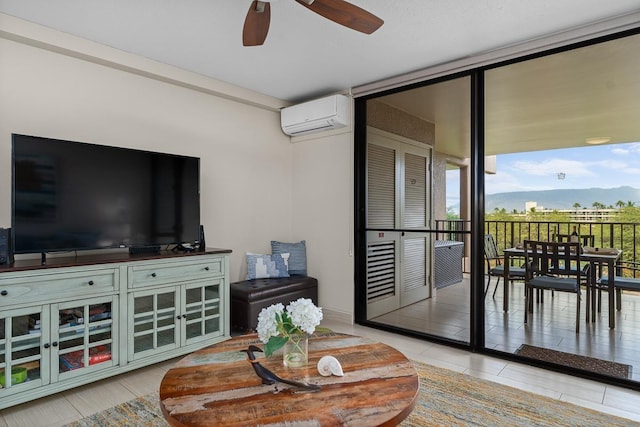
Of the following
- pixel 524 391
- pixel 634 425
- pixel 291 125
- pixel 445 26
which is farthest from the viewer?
pixel 291 125

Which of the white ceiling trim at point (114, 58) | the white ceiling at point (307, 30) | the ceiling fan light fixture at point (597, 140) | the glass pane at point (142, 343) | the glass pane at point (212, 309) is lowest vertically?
the glass pane at point (142, 343)

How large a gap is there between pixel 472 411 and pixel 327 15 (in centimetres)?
241

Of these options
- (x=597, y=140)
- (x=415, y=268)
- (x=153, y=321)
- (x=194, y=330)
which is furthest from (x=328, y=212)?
(x=597, y=140)

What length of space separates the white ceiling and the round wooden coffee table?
2.15 meters

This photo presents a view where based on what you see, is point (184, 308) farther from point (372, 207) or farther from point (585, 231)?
point (585, 231)

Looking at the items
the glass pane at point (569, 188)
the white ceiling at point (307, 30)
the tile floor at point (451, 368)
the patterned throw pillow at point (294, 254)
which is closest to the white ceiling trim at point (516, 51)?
the white ceiling at point (307, 30)

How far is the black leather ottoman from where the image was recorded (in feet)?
11.4

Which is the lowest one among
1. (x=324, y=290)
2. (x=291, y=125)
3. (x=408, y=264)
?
(x=324, y=290)

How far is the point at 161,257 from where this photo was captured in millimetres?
2854

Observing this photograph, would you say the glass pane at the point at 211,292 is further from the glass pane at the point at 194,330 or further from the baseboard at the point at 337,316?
the baseboard at the point at 337,316

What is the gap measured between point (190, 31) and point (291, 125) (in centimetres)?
171

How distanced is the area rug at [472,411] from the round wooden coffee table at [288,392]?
54 cm

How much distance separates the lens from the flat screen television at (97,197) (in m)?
2.44

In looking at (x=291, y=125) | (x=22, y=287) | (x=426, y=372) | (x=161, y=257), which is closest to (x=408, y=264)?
(x=426, y=372)
